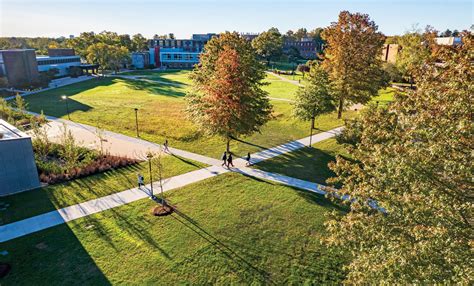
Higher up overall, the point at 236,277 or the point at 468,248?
the point at 468,248

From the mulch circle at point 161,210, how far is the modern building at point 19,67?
59.8m

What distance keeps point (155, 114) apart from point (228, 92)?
20.9 metres

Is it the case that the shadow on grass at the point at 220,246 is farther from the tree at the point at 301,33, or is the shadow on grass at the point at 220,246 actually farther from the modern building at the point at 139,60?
the tree at the point at 301,33

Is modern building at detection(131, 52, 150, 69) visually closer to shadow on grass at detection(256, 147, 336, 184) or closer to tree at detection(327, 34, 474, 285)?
shadow on grass at detection(256, 147, 336, 184)

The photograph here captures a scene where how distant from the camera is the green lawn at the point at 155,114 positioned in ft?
100

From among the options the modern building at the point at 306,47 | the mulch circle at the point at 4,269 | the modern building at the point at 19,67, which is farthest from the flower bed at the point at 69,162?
the modern building at the point at 306,47

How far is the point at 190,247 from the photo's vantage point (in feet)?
48.6

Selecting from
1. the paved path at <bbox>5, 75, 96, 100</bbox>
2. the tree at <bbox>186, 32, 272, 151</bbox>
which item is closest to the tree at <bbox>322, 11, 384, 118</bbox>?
the tree at <bbox>186, 32, 272, 151</bbox>

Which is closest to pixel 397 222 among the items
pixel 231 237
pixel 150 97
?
pixel 231 237

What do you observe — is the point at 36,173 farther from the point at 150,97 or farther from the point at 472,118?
the point at 150,97

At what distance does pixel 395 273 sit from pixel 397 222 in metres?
1.75

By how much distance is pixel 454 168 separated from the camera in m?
7.76

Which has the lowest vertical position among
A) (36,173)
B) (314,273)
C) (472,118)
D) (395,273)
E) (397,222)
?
(314,273)

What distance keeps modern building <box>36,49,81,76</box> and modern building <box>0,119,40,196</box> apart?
61.0 metres
